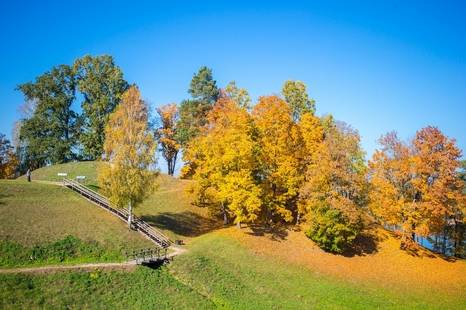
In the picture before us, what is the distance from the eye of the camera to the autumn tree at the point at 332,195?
120 ft

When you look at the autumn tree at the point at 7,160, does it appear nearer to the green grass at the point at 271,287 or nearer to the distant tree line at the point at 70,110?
the distant tree line at the point at 70,110

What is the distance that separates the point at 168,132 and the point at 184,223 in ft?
85.7

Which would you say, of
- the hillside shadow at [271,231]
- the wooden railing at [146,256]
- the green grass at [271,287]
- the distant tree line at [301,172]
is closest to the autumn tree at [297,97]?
the distant tree line at [301,172]

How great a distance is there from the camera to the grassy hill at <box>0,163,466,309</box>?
2339 centimetres

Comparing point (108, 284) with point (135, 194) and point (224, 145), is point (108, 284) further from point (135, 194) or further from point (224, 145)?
point (224, 145)

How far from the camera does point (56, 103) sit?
54.8m

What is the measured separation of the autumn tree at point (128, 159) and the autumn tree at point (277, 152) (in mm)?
12628

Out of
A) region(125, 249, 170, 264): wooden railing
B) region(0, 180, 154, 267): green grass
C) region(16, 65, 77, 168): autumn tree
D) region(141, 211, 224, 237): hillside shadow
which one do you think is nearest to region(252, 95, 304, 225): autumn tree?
region(141, 211, 224, 237): hillside shadow

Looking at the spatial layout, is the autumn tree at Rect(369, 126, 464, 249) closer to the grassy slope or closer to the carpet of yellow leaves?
the carpet of yellow leaves

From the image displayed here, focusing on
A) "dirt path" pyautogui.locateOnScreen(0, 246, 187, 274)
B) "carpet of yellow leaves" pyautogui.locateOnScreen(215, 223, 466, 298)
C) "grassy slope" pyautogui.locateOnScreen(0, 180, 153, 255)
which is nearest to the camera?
"dirt path" pyautogui.locateOnScreen(0, 246, 187, 274)

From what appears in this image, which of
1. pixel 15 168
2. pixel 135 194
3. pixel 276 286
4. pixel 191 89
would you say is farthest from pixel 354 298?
pixel 15 168

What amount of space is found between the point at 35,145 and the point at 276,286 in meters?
43.4

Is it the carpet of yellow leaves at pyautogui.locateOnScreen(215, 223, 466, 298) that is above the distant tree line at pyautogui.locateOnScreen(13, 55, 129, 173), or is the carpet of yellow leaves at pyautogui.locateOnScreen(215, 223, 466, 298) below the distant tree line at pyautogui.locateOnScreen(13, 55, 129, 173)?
below

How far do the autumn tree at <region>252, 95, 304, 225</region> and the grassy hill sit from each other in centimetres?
414
